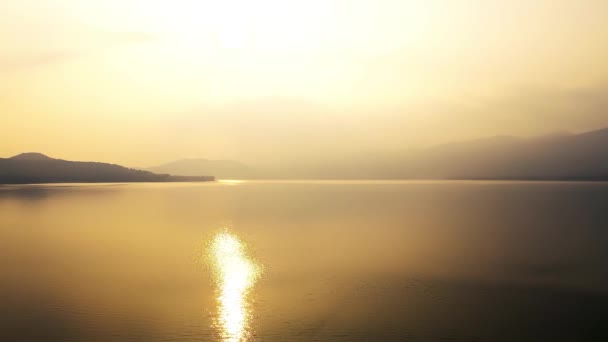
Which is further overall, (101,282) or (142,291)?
(101,282)

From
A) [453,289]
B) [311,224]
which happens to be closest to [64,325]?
[453,289]

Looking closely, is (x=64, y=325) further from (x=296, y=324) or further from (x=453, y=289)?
(x=453, y=289)

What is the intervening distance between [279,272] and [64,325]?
22.0 meters

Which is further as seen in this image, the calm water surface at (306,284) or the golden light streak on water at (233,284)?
the golden light streak on water at (233,284)

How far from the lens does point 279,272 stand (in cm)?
4822

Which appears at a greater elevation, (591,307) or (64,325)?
(64,325)

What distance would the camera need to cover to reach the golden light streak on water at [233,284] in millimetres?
31016

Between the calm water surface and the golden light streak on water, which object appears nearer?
the calm water surface

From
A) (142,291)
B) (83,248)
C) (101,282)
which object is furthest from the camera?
(83,248)

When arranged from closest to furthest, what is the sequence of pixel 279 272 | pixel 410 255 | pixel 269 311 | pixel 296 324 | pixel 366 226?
pixel 296 324
pixel 269 311
pixel 279 272
pixel 410 255
pixel 366 226

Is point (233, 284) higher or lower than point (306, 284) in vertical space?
higher

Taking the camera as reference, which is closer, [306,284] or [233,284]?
[306,284]

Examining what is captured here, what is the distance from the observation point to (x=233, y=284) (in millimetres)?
43438

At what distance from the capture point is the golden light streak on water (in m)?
31.0
